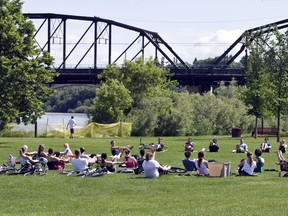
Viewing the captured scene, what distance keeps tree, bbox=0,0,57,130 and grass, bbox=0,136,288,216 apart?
18.4 meters

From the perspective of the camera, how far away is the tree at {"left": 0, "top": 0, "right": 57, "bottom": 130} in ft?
150

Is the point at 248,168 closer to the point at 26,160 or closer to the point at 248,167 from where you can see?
the point at 248,167

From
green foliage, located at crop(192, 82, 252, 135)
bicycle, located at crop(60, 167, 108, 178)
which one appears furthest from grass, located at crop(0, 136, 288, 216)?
green foliage, located at crop(192, 82, 252, 135)

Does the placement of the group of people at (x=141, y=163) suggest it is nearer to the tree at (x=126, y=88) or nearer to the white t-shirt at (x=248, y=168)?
the white t-shirt at (x=248, y=168)

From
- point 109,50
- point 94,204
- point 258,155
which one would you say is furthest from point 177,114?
point 109,50

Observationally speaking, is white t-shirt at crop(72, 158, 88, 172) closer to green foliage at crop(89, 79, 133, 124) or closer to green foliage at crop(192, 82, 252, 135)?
green foliage at crop(89, 79, 133, 124)

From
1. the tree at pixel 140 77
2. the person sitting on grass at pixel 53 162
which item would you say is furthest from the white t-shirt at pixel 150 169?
the tree at pixel 140 77

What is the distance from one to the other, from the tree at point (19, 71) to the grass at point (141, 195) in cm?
1843

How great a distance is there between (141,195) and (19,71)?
2569 cm

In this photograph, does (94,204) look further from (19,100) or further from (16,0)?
(16,0)

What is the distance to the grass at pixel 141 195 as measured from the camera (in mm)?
18234

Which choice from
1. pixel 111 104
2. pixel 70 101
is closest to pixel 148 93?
pixel 111 104

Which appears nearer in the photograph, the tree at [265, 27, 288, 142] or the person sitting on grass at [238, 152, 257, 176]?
the person sitting on grass at [238, 152, 257, 176]

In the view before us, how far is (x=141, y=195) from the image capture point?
838 inches
